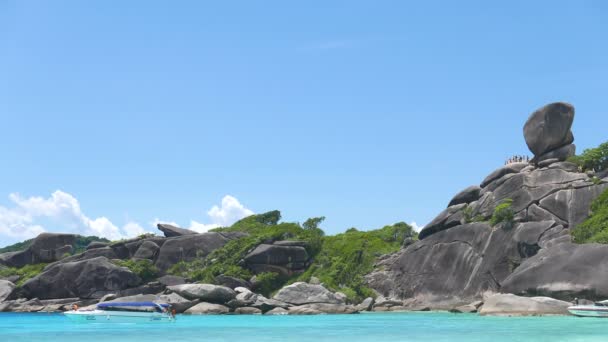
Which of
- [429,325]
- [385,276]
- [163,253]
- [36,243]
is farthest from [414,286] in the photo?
[36,243]

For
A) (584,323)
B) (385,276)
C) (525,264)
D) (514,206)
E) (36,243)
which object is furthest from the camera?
(36,243)

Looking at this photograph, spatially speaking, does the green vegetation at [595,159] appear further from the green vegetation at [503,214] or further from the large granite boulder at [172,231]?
the large granite boulder at [172,231]

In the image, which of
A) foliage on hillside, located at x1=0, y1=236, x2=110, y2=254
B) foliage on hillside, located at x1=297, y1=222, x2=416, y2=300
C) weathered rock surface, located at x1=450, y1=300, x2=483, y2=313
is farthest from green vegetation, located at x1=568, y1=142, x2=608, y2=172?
foliage on hillside, located at x1=0, y1=236, x2=110, y2=254

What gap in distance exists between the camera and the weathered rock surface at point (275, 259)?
70.2 m

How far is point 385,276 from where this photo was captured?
64938mm

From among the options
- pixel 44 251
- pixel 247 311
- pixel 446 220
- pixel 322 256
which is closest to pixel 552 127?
pixel 446 220

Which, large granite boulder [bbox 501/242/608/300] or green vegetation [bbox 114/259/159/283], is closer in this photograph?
large granite boulder [bbox 501/242/608/300]

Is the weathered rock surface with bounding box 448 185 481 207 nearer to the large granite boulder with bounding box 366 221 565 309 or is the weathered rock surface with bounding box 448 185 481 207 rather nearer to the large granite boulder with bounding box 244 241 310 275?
the large granite boulder with bounding box 366 221 565 309

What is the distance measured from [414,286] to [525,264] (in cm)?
1356

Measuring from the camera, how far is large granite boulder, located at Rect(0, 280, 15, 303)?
73688mm

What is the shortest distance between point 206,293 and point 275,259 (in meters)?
13.4

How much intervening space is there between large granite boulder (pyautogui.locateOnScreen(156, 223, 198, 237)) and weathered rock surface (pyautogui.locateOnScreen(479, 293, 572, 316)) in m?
44.3

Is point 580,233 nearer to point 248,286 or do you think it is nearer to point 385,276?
point 385,276

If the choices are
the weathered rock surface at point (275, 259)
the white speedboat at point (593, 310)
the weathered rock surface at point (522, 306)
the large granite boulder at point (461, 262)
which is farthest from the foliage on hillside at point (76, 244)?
the white speedboat at point (593, 310)
